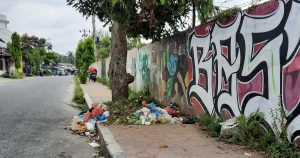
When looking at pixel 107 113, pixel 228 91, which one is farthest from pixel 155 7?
pixel 228 91

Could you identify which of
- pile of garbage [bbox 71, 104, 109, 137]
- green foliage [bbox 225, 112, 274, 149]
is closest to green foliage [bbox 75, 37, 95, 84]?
pile of garbage [bbox 71, 104, 109, 137]

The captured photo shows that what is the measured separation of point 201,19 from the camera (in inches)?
342

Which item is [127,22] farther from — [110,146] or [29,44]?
[29,44]

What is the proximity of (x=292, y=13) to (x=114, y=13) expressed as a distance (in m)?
5.03

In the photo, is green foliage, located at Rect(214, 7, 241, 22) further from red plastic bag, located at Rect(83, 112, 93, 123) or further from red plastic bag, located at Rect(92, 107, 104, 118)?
red plastic bag, located at Rect(83, 112, 93, 123)

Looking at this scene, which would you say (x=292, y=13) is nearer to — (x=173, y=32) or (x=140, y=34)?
(x=173, y=32)

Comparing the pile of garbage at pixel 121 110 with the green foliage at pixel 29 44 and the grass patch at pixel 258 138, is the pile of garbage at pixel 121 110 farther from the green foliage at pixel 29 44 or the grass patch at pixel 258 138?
the green foliage at pixel 29 44

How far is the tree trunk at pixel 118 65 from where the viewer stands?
35.7 ft

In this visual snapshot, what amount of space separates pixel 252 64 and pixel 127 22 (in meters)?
4.22

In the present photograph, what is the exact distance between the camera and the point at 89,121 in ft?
29.8

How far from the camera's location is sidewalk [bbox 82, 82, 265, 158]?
5.84m

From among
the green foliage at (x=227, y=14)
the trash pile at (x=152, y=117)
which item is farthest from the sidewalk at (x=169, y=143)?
the green foliage at (x=227, y=14)

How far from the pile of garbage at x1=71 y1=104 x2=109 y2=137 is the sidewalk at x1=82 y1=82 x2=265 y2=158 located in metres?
0.53

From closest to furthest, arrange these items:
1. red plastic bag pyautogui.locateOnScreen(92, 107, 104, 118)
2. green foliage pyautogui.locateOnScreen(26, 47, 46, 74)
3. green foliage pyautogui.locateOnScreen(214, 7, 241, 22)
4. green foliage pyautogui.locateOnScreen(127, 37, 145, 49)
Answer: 1. green foliage pyautogui.locateOnScreen(214, 7, 241, 22)
2. red plastic bag pyautogui.locateOnScreen(92, 107, 104, 118)
3. green foliage pyautogui.locateOnScreen(127, 37, 145, 49)
4. green foliage pyautogui.locateOnScreen(26, 47, 46, 74)
